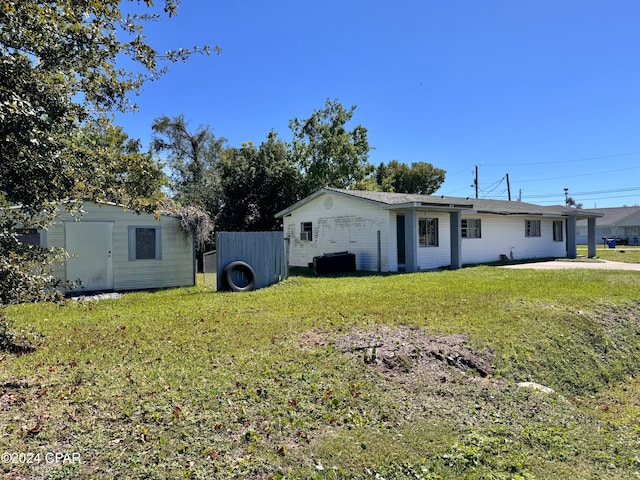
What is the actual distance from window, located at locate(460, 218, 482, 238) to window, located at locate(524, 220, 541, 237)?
166 inches

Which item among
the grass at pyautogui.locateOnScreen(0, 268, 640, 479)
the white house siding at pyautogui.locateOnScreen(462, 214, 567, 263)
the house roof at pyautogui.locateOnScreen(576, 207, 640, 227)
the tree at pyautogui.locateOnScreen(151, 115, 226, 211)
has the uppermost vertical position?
the tree at pyautogui.locateOnScreen(151, 115, 226, 211)

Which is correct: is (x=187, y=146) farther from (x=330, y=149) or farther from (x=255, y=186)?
(x=330, y=149)

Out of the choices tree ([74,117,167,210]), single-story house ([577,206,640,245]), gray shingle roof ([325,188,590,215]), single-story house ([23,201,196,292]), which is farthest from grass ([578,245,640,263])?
tree ([74,117,167,210])

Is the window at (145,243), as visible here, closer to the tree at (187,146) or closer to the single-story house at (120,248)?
the single-story house at (120,248)

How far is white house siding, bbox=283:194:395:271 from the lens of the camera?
16.1m

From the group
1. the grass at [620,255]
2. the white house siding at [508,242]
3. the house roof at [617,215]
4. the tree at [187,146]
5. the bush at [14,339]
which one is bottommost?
the bush at [14,339]

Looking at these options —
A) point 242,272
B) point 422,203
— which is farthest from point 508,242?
point 242,272

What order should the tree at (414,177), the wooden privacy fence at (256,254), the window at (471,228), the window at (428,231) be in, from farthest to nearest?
the tree at (414,177) → the window at (471,228) → the window at (428,231) → the wooden privacy fence at (256,254)

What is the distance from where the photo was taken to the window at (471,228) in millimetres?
19000

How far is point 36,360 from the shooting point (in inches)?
196

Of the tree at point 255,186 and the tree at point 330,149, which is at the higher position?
the tree at point 330,149

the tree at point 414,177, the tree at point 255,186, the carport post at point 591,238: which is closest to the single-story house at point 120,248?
the tree at point 255,186

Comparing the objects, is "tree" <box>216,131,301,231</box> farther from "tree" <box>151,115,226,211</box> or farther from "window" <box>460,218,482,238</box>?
"window" <box>460,218,482,238</box>

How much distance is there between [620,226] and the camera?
46906mm
